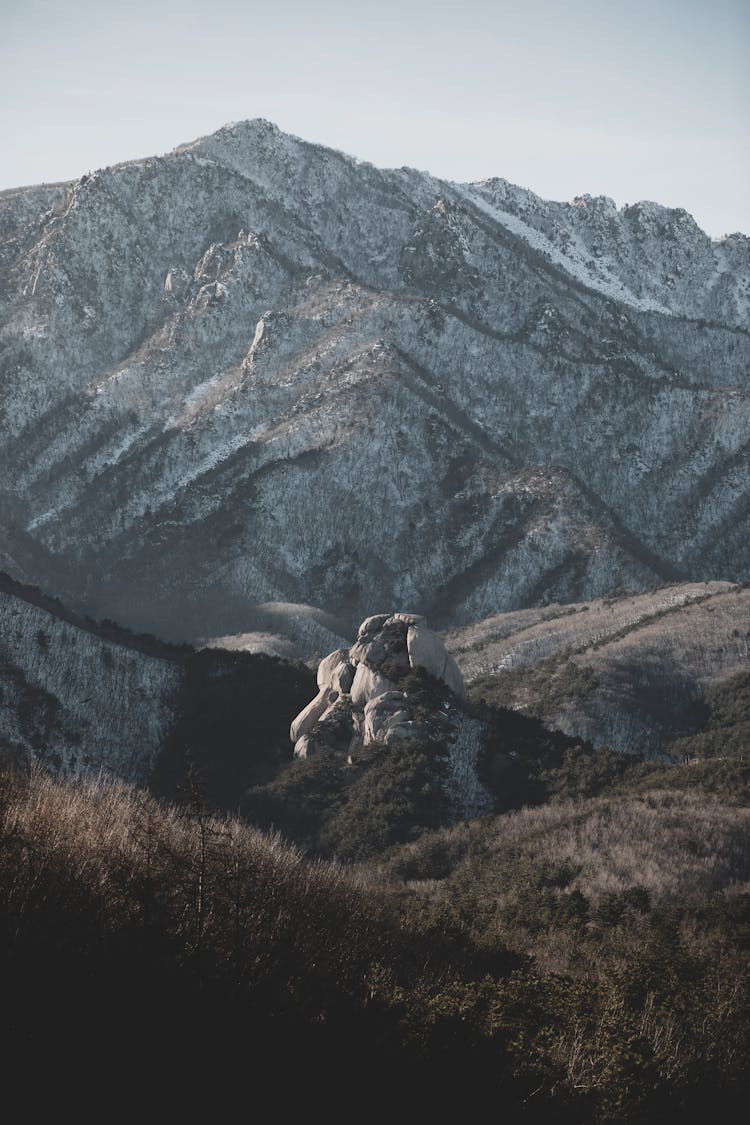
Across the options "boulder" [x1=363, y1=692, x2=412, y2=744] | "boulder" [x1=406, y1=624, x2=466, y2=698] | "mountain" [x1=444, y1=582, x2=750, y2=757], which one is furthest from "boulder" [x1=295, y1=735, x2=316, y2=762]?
"mountain" [x1=444, y1=582, x2=750, y2=757]

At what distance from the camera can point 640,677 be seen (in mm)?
165125

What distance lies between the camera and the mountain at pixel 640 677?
151 meters

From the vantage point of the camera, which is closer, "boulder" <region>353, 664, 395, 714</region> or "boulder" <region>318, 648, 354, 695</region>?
"boulder" <region>353, 664, 395, 714</region>

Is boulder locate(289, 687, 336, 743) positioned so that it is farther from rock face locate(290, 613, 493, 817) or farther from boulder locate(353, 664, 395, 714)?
boulder locate(353, 664, 395, 714)

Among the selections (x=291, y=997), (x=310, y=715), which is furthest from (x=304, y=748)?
(x=291, y=997)

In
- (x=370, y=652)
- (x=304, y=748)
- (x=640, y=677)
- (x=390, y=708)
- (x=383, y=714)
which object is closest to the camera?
(x=383, y=714)

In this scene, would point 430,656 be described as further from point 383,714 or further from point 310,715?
point 310,715

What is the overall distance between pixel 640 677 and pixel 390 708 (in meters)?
65.1

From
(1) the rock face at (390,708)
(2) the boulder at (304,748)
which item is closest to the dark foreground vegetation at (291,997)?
(1) the rock face at (390,708)

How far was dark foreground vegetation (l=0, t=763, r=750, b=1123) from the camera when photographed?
29.8 m

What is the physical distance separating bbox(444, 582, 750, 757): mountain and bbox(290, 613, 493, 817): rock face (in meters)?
35.5

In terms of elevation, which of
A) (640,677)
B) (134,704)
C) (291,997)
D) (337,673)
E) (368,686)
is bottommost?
(134,704)

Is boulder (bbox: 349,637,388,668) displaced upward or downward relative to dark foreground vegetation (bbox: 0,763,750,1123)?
upward

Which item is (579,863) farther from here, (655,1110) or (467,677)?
(467,677)
